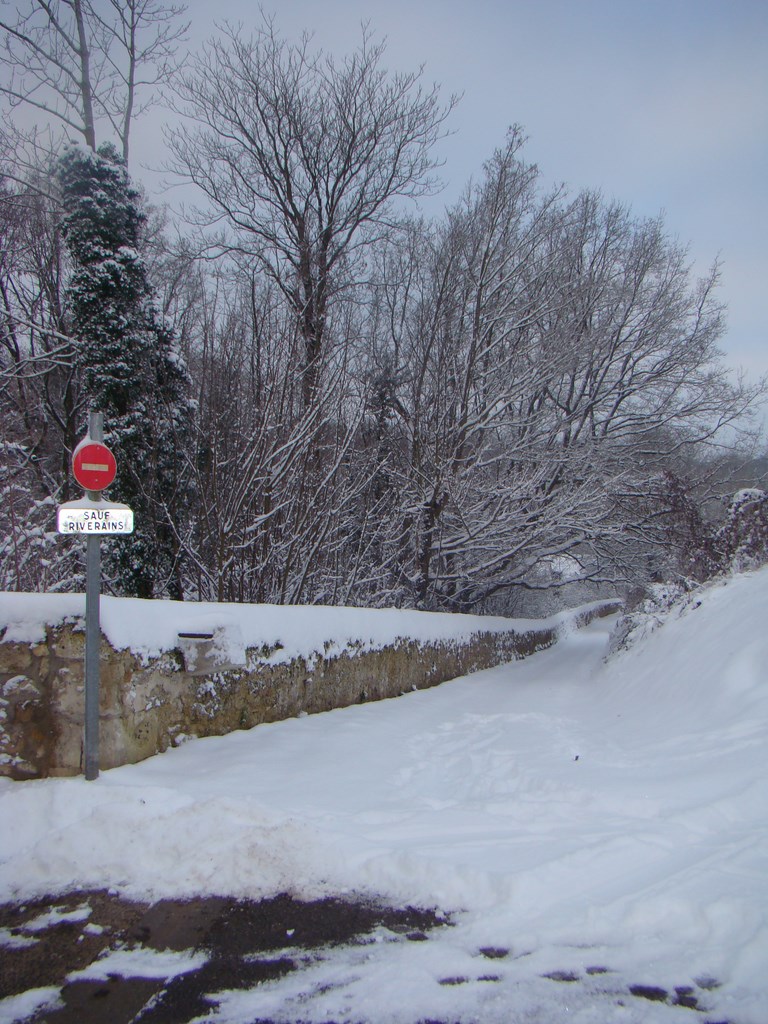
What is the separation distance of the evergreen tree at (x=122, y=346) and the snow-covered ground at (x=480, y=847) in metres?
6.10

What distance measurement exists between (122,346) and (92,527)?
9.25m

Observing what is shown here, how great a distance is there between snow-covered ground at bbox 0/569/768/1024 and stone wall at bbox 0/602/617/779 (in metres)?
0.19

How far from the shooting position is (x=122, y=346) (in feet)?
40.9

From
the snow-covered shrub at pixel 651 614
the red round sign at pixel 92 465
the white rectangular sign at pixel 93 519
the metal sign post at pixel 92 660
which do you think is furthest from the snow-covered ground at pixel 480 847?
the snow-covered shrub at pixel 651 614

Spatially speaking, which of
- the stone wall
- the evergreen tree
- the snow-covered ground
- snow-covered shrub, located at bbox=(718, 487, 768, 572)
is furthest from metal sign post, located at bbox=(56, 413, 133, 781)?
snow-covered shrub, located at bbox=(718, 487, 768, 572)

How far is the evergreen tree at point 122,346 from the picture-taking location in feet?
37.1

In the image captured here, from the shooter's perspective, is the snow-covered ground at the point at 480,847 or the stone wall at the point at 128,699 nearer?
the snow-covered ground at the point at 480,847

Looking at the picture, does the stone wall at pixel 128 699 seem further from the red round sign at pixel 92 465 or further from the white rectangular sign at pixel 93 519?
the red round sign at pixel 92 465

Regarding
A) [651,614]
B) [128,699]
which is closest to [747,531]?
[651,614]

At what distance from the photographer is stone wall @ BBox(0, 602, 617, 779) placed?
14.2 feet

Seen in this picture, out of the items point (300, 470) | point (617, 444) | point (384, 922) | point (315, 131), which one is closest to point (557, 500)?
point (617, 444)

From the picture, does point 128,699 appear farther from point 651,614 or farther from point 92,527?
point 651,614

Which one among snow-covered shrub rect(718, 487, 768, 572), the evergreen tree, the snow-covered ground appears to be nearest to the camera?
the snow-covered ground

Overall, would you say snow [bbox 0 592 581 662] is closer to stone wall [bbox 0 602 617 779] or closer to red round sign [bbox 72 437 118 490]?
stone wall [bbox 0 602 617 779]
